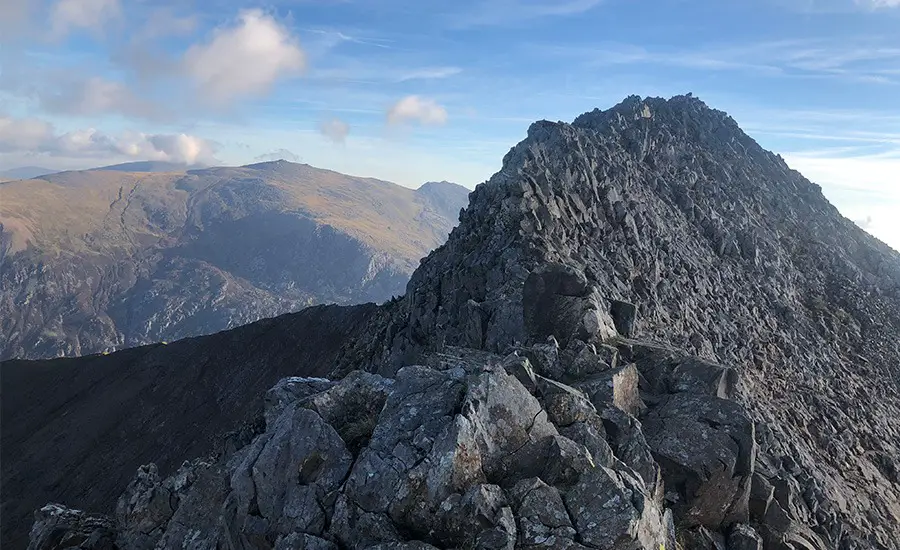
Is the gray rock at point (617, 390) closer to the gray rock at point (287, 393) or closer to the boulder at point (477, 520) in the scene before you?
the boulder at point (477, 520)

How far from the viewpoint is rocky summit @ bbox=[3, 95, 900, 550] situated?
52.5 ft

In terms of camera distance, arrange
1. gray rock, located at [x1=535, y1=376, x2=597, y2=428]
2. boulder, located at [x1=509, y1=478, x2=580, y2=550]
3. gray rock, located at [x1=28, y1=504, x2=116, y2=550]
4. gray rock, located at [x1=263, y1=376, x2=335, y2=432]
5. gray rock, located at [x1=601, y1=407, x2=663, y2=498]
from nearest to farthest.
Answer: boulder, located at [x1=509, y1=478, x2=580, y2=550]
gray rock, located at [x1=601, y1=407, x2=663, y2=498]
gray rock, located at [x1=535, y1=376, x2=597, y2=428]
gray rock, located at [x1=28, y1=504, x2=116, y2=550]
gray rock, located at [x1=263, y1=376, x2=335, y2=432]

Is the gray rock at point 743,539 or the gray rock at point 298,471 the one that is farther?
the gray rock at point 743,539

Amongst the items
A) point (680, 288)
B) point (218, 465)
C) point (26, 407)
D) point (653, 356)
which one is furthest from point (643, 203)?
point (26, 407)

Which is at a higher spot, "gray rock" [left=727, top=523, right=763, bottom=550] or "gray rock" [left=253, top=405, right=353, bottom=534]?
"gray rock" [left=253, top=405, right=353, bottom=534]

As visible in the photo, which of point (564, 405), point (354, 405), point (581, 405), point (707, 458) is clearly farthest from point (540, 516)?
point (707, 458)

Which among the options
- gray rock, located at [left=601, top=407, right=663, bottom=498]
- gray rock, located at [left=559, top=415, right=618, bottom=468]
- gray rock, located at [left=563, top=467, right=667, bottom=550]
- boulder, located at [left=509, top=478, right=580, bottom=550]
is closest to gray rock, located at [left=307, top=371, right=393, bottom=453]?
boulder, located at [left=509, top=478, right=580, bottom=550]

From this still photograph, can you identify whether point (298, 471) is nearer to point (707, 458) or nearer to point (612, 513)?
point (612, 513)

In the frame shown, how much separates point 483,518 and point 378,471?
3.69 metres

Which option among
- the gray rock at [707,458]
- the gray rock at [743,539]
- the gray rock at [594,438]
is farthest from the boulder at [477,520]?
the gray rock at [743,539]

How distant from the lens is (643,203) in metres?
62.6

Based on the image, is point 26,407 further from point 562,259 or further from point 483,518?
point 483,518

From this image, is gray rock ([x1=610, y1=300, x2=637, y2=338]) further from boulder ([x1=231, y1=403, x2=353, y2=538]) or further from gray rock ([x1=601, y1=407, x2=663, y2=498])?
boulder ([x1=231, y1=403, x2=353, y2=538])

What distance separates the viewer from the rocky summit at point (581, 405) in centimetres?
1599
